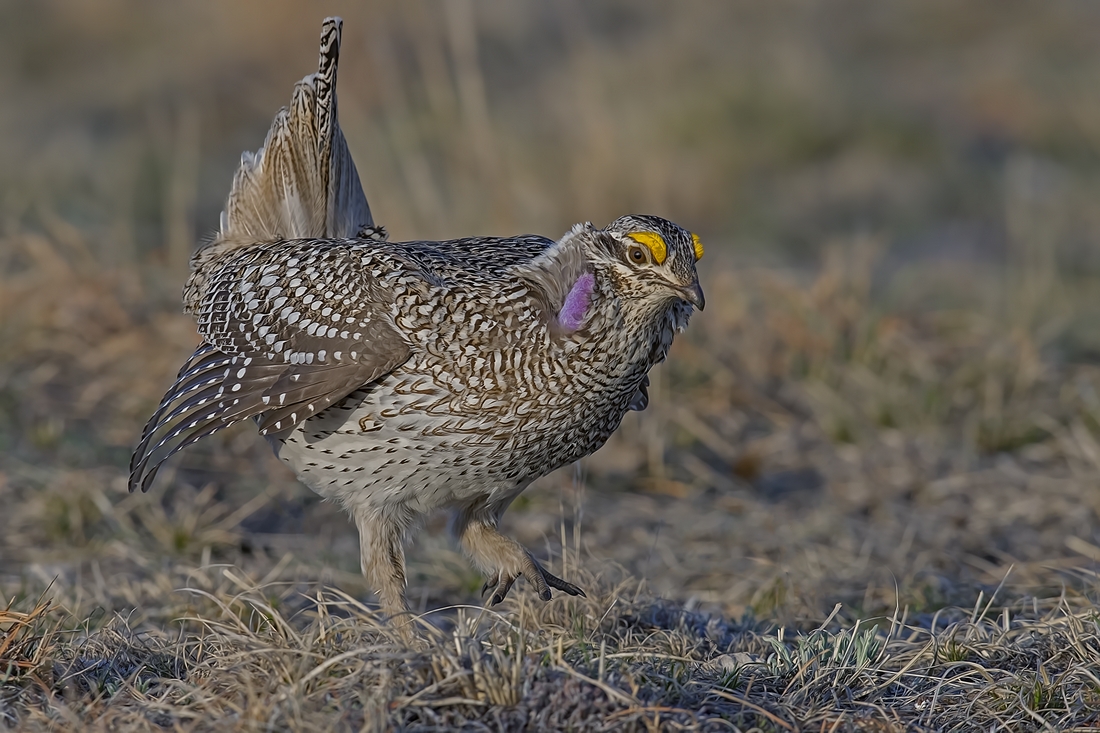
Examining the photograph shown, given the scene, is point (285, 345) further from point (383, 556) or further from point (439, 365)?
point (383, 556)

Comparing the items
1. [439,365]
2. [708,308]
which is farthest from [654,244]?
[708,308]

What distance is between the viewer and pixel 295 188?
501 centimetres

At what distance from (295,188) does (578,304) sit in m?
1.62

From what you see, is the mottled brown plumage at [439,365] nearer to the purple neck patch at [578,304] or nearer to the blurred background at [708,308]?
the purple neck patch at [578,304]

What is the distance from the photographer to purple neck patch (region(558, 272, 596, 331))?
3.84 meters

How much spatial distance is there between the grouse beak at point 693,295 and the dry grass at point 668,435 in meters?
0.91

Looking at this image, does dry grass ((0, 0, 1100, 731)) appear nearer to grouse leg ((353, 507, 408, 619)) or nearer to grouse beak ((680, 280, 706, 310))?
grouse leg ((353, 507, 408, 619))

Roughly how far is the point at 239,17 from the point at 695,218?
780 centimetres

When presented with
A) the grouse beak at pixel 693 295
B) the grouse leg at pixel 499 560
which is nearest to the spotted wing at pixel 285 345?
the grouse leg at pixel 499 560

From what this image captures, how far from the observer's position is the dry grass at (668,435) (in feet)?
10.9

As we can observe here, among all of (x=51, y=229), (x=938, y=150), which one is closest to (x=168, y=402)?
(x=51, y=229)

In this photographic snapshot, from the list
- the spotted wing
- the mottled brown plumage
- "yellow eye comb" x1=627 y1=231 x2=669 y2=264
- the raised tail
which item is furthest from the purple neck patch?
the raised tail

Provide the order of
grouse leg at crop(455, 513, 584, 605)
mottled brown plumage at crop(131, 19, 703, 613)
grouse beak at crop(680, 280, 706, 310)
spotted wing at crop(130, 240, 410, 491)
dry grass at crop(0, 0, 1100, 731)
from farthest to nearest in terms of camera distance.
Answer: grouse leg at crop(455, 513, 584, 605) < spotted wing at crop(130, 240, 410, 491) < mottled brown plumage at crop(131, 19, 703, 613) < grouse beak at crop(680, 280, 706, 310) < dry grass at crop(0, 0, 1100, 731)

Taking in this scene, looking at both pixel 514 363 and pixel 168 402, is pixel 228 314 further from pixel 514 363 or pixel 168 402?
pixel 514 363
